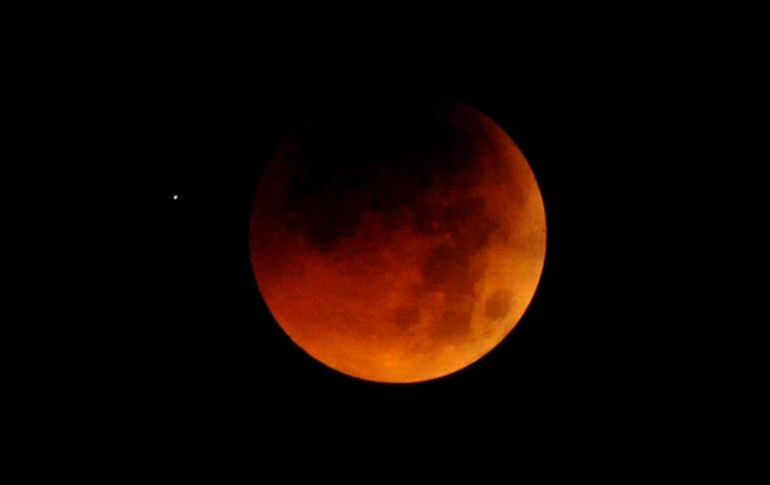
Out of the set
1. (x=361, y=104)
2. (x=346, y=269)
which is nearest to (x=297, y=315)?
(x=346, y=269)

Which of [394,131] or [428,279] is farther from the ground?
[394,131]

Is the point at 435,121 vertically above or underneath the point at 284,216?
above

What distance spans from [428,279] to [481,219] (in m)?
0.45

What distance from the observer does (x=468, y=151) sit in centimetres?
355

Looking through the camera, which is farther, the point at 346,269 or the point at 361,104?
the point at 361,104

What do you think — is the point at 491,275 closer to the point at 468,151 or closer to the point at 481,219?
the point at 481,219

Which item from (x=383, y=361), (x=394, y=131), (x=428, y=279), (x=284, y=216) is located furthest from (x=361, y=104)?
(x=383, y=361)

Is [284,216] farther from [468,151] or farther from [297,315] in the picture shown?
[468,151]

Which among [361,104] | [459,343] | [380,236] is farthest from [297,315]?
[361,104]

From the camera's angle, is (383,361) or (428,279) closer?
(428,279)

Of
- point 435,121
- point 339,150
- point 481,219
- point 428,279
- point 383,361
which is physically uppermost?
point 435,121

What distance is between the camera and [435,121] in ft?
11.8

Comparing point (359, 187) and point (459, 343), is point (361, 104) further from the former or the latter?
point (459, 343)

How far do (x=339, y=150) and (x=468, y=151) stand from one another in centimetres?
73
